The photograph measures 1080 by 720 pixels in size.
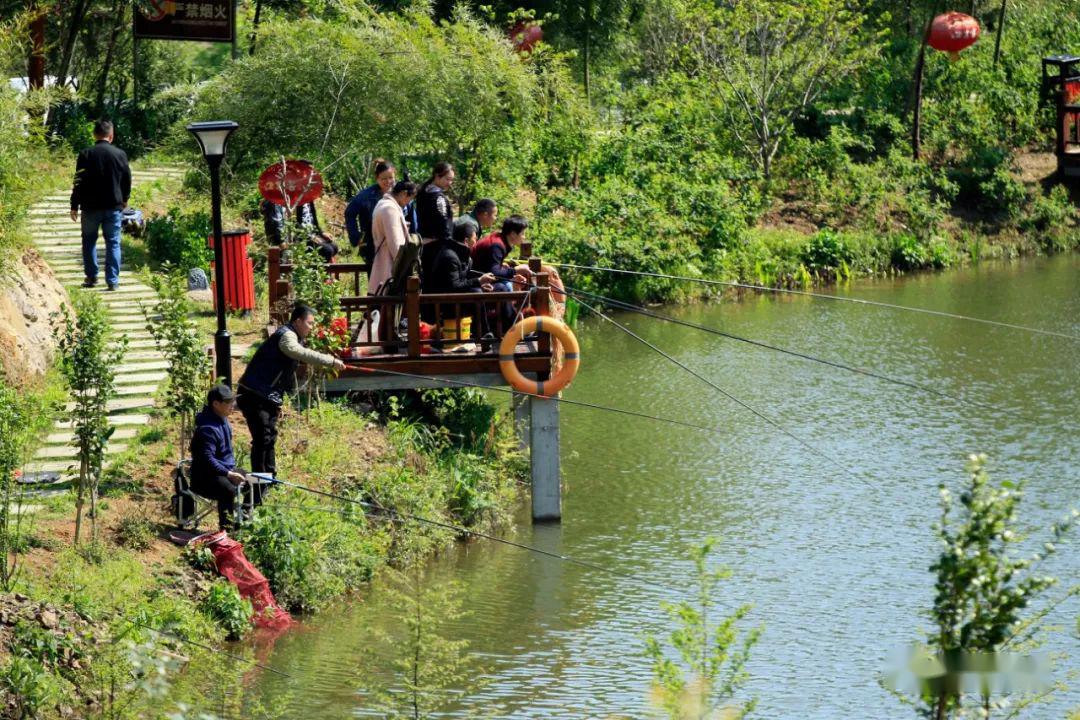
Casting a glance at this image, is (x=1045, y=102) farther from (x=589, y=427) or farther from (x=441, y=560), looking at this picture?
(x=441, y=560)

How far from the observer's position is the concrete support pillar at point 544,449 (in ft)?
42.1

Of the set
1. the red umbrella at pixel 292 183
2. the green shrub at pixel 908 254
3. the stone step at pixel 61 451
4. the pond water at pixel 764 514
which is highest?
the red umbrella at pixel 292 183

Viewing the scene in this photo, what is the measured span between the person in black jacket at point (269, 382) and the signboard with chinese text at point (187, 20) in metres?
11.6

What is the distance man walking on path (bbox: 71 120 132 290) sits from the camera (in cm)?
1466

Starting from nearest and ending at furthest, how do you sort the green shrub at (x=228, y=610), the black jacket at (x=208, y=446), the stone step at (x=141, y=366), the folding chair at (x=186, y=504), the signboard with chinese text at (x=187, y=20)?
the green shrub at (x=228, y=610)
the black jacket at (x=208, y=446)
the folding chair at (x=186, y=504)
the stone step at (x=141, y=366)
the signboard with chinese text at (x=187, y=20)

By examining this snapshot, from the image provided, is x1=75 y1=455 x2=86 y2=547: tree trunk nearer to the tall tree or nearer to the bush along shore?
the bush along shore

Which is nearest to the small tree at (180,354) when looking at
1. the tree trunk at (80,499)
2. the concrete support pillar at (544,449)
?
the tree trunk at (80,499)

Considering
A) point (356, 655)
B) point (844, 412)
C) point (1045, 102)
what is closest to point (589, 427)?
point (844, 412)

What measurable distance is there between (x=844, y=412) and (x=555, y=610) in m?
5.99

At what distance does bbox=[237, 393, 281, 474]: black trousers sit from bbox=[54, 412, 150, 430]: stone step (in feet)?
4.23

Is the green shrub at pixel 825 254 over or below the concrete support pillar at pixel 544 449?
over

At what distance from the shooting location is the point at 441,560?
12383 mm

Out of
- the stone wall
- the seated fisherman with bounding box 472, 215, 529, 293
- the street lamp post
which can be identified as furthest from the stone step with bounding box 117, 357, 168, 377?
the seated fisherman with bounding box 472, 215, 529, 293

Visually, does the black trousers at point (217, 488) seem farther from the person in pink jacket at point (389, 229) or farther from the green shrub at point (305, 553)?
the person in pink jacket at point (389, 229)
